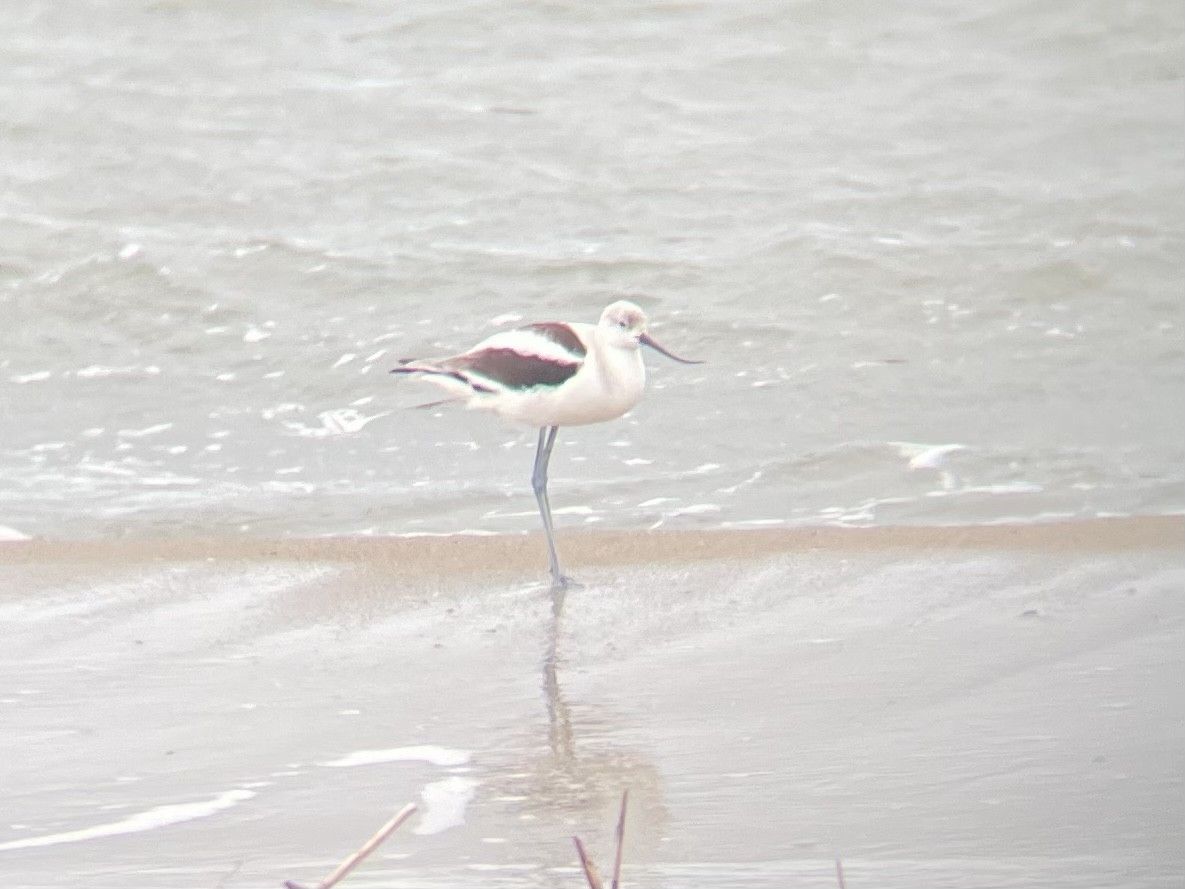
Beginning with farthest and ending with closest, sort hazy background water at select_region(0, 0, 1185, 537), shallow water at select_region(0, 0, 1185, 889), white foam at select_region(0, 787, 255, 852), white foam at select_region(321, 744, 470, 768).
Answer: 1. hazy background water at select_region(0, 0, 1185, 537)
2. white foam at select_region(321, 744, 470, 768)
3. shallow water at select_region(0, 0, 1185, 889)
4. white foam at select_region(0, 787, 255, 852)

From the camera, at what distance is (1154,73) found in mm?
13242

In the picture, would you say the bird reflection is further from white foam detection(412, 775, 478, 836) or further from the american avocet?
the american avocet

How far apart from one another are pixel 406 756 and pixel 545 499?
7.68ft

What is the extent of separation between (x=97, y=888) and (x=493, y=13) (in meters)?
11.5

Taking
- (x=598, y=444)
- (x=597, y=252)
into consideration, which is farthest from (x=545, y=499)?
(x=597, y=252)

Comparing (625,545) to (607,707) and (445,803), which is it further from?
(445,803)

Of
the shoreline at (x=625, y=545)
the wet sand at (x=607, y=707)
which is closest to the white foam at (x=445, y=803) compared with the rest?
the wet sand at (x=607, y=707)

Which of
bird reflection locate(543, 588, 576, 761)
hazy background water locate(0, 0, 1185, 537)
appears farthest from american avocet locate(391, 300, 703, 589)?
bird reflection locate(543, 588, 576, 761)

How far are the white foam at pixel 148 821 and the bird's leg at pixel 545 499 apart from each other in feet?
6.83

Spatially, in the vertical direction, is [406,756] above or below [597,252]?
above

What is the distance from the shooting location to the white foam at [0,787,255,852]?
11.5 ft

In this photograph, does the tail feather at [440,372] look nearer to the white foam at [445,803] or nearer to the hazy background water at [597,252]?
the hazy background water at [597,252]

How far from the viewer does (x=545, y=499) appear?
6.36 meters

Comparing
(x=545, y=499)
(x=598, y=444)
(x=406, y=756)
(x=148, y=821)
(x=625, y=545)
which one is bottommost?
(x=598, y=444)
